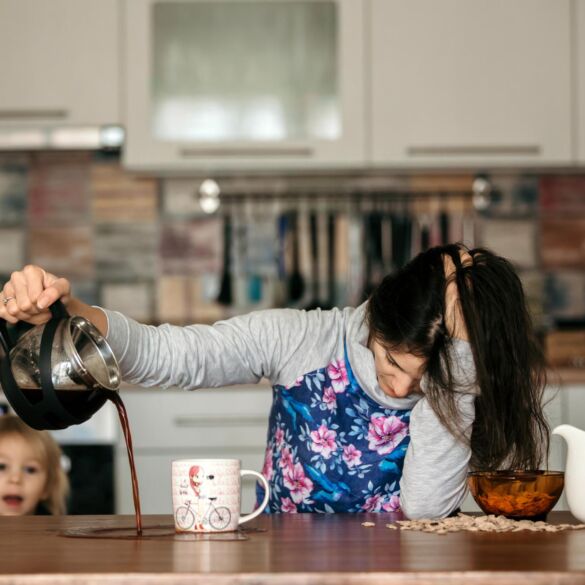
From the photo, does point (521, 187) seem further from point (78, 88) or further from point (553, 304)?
point (78, 88)

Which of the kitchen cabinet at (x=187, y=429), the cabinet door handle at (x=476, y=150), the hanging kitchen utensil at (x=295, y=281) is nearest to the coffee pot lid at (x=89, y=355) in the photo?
the kitchen cabinet at (x=187, y=429)

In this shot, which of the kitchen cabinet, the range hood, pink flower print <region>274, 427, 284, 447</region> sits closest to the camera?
pink flower print <region>274, 427, 284, 447</region>

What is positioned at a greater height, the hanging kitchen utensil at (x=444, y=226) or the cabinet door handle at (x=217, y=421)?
the hanging kitchen utensil at (x=444, y=226)

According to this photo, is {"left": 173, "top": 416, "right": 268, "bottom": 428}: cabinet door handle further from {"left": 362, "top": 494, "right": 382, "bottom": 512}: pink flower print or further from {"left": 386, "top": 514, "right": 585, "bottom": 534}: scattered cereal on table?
{"left": 386, "top": 514, "right": 585, "bottom": 534}: scattered cereal on table

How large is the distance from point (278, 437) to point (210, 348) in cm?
21

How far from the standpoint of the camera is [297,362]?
171 centimetres

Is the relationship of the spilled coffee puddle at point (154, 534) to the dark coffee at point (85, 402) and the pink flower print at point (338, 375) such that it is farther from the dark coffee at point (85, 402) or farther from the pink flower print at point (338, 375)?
the pink flower print at point (338, 375)

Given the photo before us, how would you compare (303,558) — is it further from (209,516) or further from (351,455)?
(351,455)

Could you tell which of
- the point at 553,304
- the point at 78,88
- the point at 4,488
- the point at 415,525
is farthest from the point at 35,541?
the point at 553,304

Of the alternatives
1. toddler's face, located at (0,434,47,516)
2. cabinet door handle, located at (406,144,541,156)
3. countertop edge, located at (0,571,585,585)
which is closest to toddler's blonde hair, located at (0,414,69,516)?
toddler's face, located at (0,434,47,516)

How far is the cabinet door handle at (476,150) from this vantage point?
129 inches

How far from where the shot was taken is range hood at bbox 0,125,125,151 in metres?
3.27

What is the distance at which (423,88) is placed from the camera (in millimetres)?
3293

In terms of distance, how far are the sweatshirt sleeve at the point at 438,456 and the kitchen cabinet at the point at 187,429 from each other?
159 centimetres
